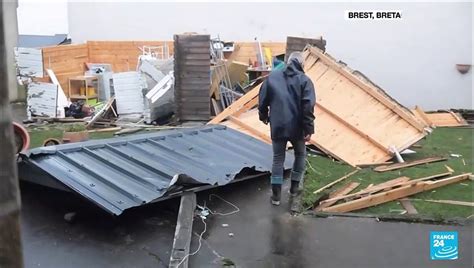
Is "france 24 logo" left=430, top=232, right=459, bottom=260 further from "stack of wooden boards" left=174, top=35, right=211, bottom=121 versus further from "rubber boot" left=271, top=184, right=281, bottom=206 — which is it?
"stack of wooden boards" left=174, top=35, right=211, bottom=121

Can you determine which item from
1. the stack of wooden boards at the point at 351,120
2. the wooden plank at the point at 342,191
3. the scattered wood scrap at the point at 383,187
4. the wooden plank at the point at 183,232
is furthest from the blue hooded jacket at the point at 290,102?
the stack of wooden boards at the point at 351,120

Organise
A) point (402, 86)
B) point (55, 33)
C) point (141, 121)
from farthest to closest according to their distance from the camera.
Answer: point (55, 33) < point (402, 86) < point (141, 121)

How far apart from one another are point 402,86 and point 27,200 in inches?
492

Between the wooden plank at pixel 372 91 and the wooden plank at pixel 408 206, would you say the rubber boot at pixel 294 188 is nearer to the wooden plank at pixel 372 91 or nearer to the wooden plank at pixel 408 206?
the wooden plank at pixel 408 206

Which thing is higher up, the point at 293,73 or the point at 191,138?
the point at 293,73

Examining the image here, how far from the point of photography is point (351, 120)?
8.86m

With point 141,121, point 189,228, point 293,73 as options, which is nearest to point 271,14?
point 141,121

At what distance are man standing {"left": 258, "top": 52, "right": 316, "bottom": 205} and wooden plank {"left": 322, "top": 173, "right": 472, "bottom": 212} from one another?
0.77 meters

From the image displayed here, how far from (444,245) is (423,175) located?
8.35 ft

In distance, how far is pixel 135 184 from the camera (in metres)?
5.61

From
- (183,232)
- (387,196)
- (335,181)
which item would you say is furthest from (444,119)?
(183,232)

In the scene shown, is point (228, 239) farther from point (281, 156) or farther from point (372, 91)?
point (372, 91)

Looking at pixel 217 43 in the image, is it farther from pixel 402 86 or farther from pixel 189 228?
pixel 189 228

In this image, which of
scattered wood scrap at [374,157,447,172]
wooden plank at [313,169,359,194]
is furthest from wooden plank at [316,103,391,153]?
wooden plank at [313,169,359,194]
